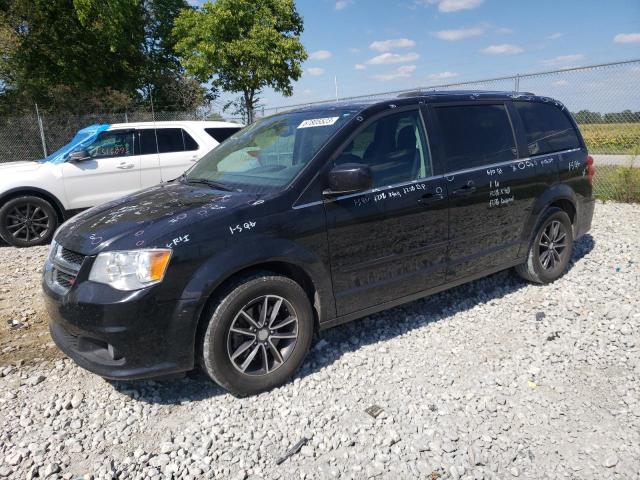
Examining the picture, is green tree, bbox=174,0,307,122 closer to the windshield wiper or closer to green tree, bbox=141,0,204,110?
green tree, bbox=141,0,204,110

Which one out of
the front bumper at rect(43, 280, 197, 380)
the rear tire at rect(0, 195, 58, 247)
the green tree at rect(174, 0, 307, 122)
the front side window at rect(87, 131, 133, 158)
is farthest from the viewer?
the green tree at rect(174, 0, 307, 122)

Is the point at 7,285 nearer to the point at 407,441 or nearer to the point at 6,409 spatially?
the point at 6,409

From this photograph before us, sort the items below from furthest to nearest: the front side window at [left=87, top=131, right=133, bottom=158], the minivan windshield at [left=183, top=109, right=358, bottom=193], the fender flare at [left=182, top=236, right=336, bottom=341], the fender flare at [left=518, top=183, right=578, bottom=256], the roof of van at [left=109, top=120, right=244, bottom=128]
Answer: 1. the roof of van at [left=109, top=120, right=244, bottom=128]
2. the front side window at [left=87, top=131, right=133, bottom=158]
3. the fender flare at [left=518, top=183, right=578, bottom=256]
4. the minivan windshield at [left=183, top=109, right=358, bottom=193]
5. the fender flare at [left=182, top=236, right=336, bottom=341]

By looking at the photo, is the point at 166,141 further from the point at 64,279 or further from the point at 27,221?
the point at 64,279

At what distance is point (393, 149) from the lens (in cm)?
357

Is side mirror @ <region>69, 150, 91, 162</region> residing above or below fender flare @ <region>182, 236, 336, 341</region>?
above

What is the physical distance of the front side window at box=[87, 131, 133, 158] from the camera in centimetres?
744

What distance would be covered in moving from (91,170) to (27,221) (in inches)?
46.8

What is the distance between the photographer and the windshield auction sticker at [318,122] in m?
3.47

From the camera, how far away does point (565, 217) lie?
4.77m

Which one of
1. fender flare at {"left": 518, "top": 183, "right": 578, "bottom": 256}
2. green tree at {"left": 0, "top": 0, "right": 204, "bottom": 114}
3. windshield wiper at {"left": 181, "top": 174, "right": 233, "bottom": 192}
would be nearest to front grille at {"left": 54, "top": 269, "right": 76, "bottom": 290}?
windshield wiper at {"left": 181, "top": 174, "right": 233, "bottom": 192}

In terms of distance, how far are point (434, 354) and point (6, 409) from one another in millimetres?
2925

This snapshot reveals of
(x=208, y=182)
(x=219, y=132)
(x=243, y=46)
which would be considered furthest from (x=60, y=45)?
(x=208, y=182)

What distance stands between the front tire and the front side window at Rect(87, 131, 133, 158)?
573 centimetres
